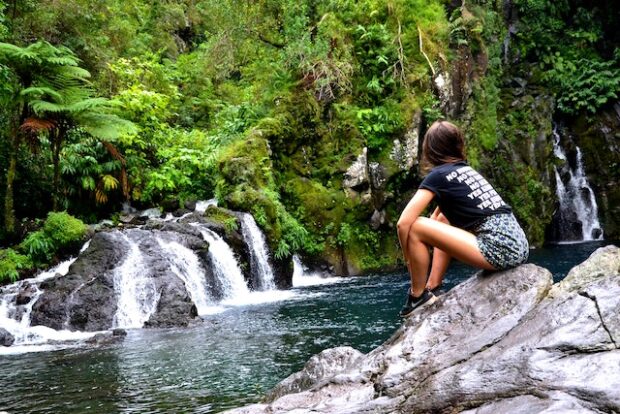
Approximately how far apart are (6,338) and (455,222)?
842 cm

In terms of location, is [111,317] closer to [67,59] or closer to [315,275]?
[67,59]

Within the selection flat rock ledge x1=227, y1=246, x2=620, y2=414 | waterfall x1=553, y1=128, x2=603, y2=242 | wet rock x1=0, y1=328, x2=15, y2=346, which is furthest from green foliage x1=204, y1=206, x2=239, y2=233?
waterfall x1=553, y1=128, x2=603, y2=242

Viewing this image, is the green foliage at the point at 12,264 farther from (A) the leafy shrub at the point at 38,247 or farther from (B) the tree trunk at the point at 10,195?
(B) the tree trunk at the point at 10,195

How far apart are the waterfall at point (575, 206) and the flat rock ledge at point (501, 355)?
20.1 meters

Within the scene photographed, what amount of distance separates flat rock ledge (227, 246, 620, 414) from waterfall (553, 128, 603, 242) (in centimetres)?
2011

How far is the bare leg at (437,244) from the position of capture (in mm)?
4398

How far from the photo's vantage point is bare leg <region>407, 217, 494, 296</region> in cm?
440

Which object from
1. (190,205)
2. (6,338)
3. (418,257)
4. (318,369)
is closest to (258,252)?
(190,205)

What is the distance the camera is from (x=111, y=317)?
430 inches

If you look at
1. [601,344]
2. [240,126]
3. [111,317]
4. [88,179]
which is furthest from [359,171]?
[601,344]

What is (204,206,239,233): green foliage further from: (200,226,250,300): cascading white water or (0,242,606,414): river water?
(0,242,606,414): river water

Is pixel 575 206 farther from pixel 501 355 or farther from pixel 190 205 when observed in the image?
pixel 501 355

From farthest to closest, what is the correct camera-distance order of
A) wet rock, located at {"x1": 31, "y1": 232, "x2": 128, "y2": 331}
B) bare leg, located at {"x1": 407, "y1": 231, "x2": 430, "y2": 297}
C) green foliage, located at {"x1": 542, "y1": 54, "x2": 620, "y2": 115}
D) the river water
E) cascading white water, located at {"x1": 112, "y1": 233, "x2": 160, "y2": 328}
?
green foliage, located at {"x1": 542, "y1": 54, "x2": 620, "y2": 115}, cascading white water, located at {"x1": 112, "y1": 233, "x2": 160, "y2": 328}, wet rock, located at {"x1": 31, "y1": 232, "x2": 128, "y2": 331}, the river water, bare leg, located at {"x1": 407, "y1": 231, "x2": 430, "y2": 297}

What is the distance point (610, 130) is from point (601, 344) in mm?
22605
